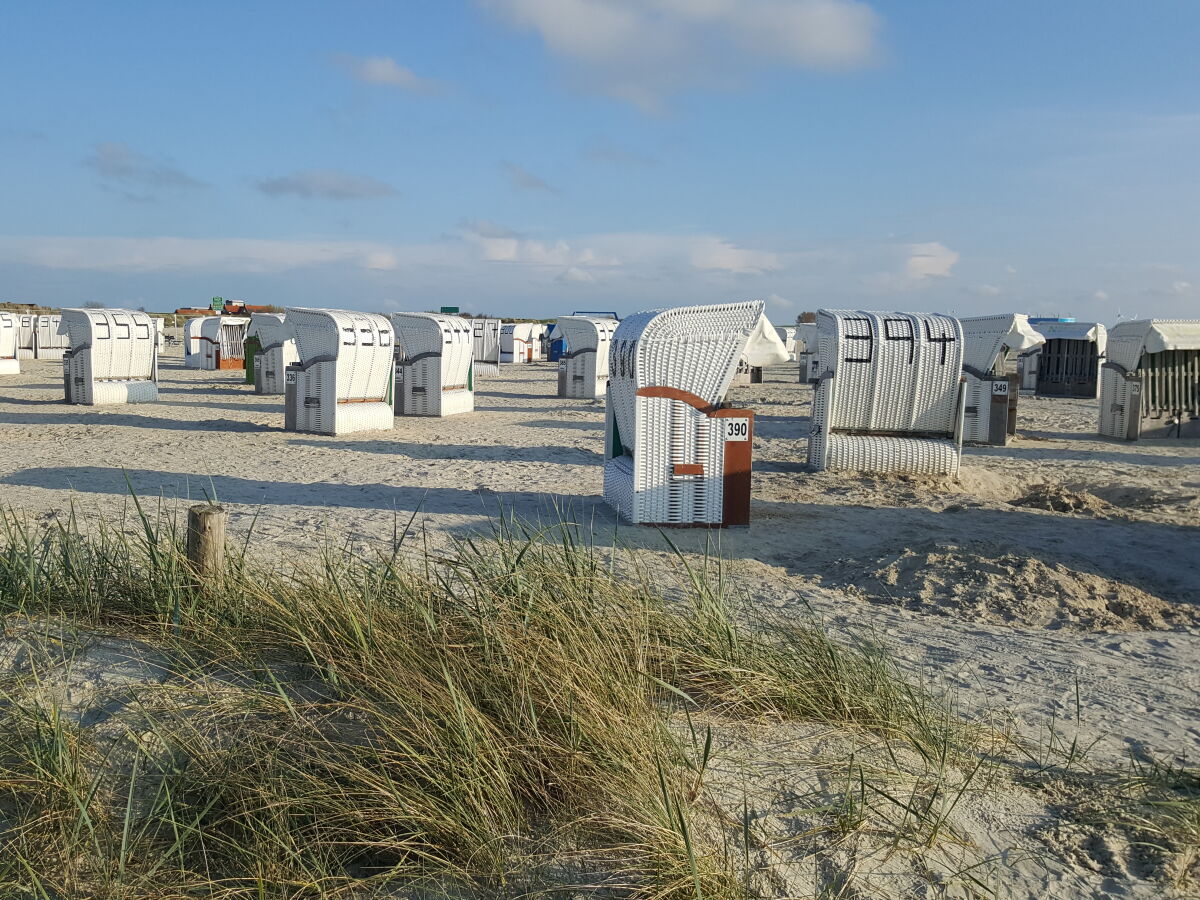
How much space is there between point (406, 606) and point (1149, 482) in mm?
11499

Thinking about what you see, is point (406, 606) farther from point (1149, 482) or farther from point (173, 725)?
point (1149, 482)

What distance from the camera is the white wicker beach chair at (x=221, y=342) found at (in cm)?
3353

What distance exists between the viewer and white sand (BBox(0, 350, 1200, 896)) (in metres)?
5.44

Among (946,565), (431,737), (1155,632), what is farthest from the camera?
(946,565)

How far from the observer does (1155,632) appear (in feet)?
21.3

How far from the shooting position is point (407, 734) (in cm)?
353

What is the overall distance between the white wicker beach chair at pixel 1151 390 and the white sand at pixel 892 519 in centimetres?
83

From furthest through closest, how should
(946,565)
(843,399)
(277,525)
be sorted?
(843,399) → (277,525) → (946,565)

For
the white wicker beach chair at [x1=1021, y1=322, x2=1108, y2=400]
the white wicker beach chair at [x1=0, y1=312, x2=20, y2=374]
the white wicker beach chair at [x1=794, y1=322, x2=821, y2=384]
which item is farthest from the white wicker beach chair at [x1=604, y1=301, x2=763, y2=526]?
the white wicker beach chair at [x1=0, y1=312, x2=20, y2=374]

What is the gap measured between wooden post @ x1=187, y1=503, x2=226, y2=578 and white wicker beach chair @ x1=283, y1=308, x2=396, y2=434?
437 inches

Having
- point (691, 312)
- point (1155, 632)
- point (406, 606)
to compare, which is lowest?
point (1155, 632)

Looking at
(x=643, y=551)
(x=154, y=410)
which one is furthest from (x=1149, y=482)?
(x=154, y=410)

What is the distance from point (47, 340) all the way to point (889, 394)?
3775 centimetres

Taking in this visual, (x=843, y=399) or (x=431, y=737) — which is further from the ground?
(x=843, y=399)
